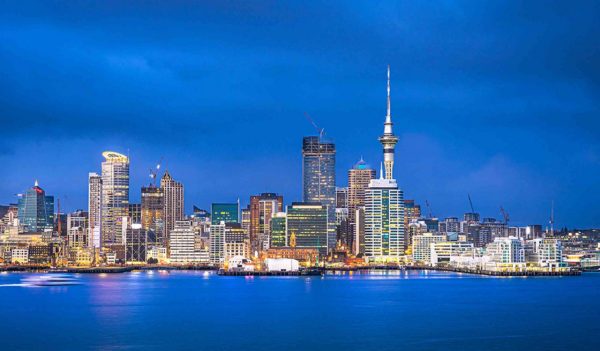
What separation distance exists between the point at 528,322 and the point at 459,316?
764 cm

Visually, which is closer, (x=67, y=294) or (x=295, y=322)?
(x=295, y=322)

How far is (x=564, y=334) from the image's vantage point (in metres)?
80.8

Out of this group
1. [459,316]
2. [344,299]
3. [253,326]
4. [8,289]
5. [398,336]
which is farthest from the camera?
[8,289]

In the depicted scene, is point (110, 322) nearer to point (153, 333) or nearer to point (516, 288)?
point (153, 333)

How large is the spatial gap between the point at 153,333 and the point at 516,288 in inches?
3293

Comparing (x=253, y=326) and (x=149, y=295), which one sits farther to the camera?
(x=149, y=295)

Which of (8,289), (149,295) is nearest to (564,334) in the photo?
(149,295)

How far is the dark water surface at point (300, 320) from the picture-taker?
74675 mm

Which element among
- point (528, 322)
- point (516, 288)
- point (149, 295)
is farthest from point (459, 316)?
point (516, 288)

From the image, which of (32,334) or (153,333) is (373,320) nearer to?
(153,333)

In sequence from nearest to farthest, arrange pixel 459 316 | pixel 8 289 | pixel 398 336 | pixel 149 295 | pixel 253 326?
pixel 398 336, pixel 253 326, pixel 459 316, pixel 149 295, pixel 8 289

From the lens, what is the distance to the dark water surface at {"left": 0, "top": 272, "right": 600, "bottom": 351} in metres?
74.7

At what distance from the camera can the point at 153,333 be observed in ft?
262

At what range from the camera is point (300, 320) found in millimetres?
92438
